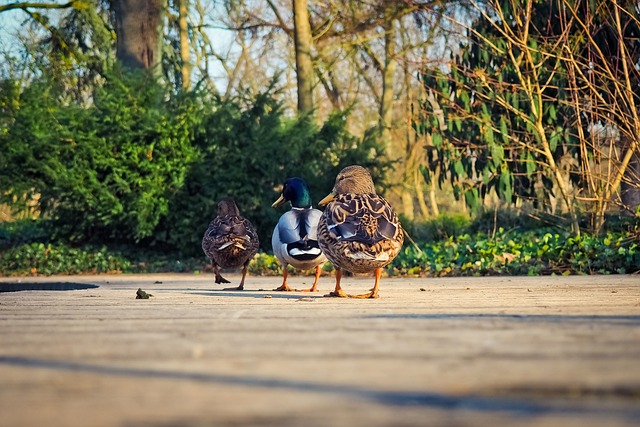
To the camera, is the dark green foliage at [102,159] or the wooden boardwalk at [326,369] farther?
the dark green foliage at [102,159]

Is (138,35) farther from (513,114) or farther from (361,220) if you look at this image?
(361,220)

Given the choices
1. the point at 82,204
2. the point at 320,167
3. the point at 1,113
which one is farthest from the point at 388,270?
the point at 1,113

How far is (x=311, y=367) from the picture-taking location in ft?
9.43

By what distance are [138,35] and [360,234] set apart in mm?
14987

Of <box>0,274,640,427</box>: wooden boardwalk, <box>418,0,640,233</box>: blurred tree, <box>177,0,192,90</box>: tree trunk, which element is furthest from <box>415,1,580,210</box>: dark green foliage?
<box>0,274,640,427</box>: wooden boardwalk

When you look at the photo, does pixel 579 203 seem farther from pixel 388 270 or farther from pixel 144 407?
pixel 144 407

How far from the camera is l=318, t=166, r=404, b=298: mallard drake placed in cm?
750

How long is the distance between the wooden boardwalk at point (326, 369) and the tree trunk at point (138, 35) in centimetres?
1692

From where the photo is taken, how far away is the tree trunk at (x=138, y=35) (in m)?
21.3

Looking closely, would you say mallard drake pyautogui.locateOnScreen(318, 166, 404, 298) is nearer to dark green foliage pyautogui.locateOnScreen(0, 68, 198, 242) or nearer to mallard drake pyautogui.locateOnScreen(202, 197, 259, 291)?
mallard drake pyautogui.locateOnScreen(202, 197, 259, 291)

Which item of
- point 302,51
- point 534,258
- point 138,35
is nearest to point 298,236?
point 534,258

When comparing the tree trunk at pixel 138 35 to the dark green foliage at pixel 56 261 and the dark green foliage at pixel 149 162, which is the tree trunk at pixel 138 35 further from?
the dark green foliage at pixel 56 261

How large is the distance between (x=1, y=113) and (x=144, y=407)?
744 inches

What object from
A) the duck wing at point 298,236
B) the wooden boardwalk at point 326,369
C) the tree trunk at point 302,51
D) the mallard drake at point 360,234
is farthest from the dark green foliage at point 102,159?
the wooden boardwalk at point 326,369
